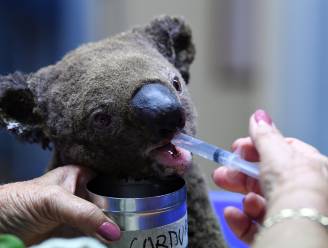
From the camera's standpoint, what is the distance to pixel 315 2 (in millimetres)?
1729

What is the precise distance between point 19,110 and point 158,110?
27cm

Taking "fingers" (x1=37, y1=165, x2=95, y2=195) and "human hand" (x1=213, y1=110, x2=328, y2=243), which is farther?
"fingers" (x1=37, y1=165, x2=95, y2=195)

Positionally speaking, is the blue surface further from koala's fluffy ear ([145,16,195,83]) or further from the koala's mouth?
the koala's mouth

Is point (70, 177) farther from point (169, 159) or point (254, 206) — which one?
point (254, 206)

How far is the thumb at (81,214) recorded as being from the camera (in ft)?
2.10

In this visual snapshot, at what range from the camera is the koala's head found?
686mm

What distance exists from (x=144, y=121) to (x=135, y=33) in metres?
0.25

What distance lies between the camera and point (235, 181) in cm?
79

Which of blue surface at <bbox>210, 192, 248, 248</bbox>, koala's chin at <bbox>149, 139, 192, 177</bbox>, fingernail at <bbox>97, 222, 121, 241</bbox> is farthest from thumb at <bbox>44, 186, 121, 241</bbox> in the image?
blue surface at <bbox>210, 192, 248, 248</bbox>

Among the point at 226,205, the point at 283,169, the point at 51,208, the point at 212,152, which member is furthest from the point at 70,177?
the point at 226,205

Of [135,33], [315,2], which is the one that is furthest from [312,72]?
[135,33]

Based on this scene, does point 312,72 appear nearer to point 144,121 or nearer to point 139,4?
point 139,4

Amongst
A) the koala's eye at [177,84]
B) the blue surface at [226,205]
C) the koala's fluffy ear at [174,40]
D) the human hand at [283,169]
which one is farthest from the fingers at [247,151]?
the blue surface at [226,205]

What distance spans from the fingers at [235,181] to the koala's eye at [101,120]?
0.58 feet
